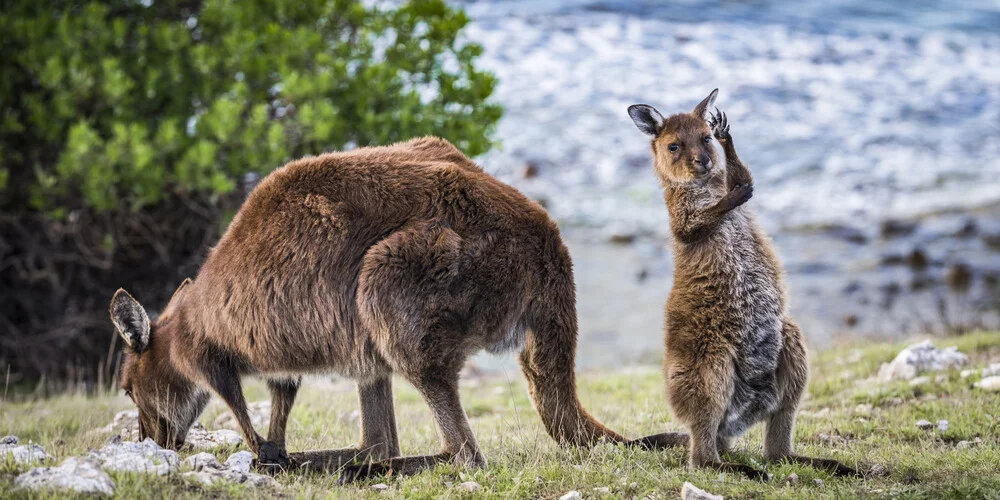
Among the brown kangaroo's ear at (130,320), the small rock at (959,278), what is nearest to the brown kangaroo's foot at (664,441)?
the brown kangaroo's ear at (130,320)

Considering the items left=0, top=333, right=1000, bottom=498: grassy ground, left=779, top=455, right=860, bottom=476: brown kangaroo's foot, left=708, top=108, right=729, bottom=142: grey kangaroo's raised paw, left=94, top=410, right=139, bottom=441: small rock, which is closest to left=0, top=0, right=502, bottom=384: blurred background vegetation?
left=0, top=333, right=1000, bottom=498: grassy ground

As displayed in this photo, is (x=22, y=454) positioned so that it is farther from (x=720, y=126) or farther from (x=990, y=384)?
(x=990, y=384)

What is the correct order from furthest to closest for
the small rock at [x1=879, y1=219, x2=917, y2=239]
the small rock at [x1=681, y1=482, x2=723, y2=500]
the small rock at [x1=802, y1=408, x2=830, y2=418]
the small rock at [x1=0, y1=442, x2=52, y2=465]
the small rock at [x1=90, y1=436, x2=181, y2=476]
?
1. the small rock at [x1=879, y1=219, x2=917, y2=239]
2. the small rock at [x1=802, y1=408, x2=830, y2=418]
3. the small rock at [x1=0, y1=442, x2=52, y2=465]
4. the small rock at [x1=90, y1=436, x2=181, y2=476]
5. the small rock at [x1=681, y1=482, x2=723, y2=500]

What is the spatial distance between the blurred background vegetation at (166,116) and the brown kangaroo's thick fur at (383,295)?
14.6 feet

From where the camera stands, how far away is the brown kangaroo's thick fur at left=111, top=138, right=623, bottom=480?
4.89 meters

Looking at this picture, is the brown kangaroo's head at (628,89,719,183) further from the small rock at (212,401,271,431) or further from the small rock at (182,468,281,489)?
the small rock at (212,401,271,431)

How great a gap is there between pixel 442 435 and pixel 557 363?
704 mm

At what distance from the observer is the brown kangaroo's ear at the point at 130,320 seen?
541 centimetres

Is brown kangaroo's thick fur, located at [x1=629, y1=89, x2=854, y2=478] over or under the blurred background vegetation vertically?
under

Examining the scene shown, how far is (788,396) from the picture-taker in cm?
512

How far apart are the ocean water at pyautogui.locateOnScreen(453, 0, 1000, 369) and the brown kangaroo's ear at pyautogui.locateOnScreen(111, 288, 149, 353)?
9886 millimetres

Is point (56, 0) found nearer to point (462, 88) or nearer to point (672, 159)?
point (462, 88)

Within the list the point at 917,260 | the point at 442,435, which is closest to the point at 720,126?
the point at 442,435

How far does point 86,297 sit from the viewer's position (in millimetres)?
11961
